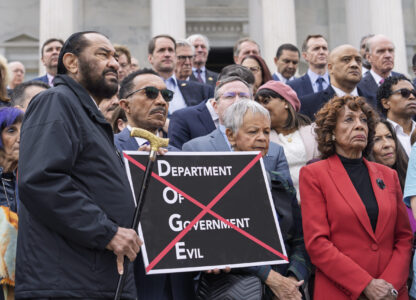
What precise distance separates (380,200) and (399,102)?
10.1ft

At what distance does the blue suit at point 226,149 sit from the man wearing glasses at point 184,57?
5214mm

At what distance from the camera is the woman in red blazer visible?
5461 mm

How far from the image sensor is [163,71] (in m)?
10.5

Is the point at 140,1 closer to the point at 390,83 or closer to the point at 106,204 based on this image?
the point at 390,83

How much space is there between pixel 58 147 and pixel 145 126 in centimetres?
227

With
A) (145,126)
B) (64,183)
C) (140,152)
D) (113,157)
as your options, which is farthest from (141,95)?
(64,183)

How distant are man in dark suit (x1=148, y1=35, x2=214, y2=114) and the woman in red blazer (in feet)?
14.0

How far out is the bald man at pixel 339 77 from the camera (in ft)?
29.7

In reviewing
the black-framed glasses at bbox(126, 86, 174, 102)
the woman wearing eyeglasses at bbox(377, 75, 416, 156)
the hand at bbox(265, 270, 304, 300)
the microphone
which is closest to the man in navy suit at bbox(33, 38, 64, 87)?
the black-framed glasses at bbox(126, 86, 174, 102)

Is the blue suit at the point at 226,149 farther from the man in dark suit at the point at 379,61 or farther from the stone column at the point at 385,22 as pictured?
the stone column at the point at 385,22

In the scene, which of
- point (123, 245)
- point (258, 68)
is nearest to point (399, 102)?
point (258, 68)

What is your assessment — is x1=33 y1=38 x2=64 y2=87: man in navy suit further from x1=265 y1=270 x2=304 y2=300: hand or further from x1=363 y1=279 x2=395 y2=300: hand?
x1=363 y1=279 x2=395 y2=300: hand

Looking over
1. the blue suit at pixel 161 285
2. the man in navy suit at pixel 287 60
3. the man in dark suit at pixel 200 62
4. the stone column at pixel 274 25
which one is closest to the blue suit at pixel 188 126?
the blue suit at pixel 161 285

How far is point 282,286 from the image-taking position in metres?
5.34
